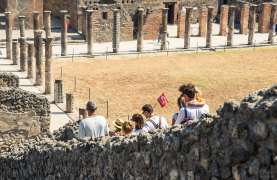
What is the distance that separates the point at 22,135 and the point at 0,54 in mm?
14838

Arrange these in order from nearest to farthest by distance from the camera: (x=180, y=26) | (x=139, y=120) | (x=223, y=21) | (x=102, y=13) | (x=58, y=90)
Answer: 1. (x=139, y=120)
2. (x=58, y=90)
3. (x=102, y=13)
4. (x=180, y=26)
5. (x=223, y=21)

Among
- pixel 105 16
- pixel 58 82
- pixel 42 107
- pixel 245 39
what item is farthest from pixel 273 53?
pixel 42 107

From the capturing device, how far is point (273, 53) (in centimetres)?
2581

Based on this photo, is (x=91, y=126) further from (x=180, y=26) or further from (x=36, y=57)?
(x=180, y=26)

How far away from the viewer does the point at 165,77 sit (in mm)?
19953

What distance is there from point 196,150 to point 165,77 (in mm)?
16016

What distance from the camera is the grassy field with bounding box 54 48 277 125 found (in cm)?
1647

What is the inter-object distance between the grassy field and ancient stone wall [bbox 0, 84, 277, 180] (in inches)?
337

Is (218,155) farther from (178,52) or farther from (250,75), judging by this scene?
(178,52)

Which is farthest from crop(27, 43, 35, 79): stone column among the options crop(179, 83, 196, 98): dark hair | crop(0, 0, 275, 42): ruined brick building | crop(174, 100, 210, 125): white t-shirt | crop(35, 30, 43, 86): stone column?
crop(174, 100, 210, 125): white t-shirt

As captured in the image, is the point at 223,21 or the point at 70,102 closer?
the point at 70,102

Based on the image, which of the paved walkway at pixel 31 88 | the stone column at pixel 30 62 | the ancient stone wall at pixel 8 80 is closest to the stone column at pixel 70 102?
the paved walkway at pixel 31 88

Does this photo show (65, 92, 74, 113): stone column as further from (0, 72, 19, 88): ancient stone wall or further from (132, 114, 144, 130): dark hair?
(132, 114, 144, 130): dark hair

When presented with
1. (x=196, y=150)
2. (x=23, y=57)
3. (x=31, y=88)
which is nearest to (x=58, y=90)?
(x=31, y=88)
